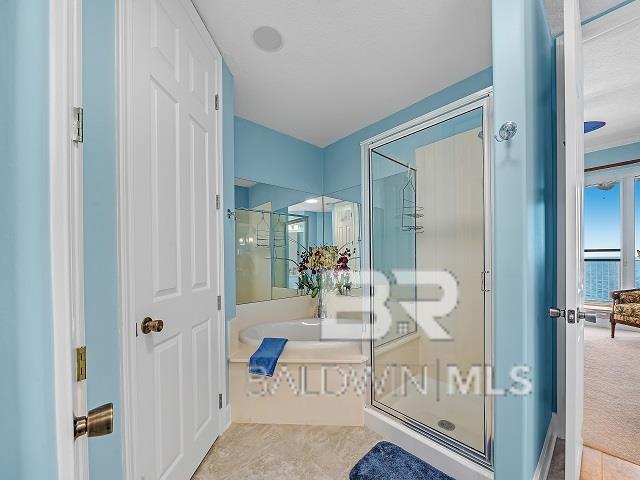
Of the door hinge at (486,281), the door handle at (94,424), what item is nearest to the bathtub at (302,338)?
the door hinge at (486,281)

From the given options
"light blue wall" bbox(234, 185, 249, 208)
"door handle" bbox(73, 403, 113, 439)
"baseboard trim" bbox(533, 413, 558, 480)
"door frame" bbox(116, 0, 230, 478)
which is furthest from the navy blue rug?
"light blue wall" bbox(234, 185, 249, 208)

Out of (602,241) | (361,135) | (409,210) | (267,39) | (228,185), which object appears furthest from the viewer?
(602,241)

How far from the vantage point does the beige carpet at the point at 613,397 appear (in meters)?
1.85

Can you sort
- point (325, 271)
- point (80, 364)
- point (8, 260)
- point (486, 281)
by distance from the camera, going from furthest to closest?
point (325, 271) < point (486, 281) < point (80, 364) < point (8, 260)

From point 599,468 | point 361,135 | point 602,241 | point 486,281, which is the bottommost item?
point 599,468

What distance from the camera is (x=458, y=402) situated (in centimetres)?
211

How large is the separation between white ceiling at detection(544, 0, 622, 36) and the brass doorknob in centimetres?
261

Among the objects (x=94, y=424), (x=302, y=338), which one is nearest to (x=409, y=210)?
(x=302, y=338)

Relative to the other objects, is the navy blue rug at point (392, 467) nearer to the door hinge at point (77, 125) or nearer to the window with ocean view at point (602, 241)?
the door hinge at point (77, 125)

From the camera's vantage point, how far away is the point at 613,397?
7.93 feet

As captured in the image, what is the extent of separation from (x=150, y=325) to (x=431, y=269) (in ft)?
7.04

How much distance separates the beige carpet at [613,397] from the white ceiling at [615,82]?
2420 millimetres

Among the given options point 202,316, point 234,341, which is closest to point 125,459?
point 202,316

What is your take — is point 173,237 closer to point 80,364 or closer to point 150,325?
point 150,325
